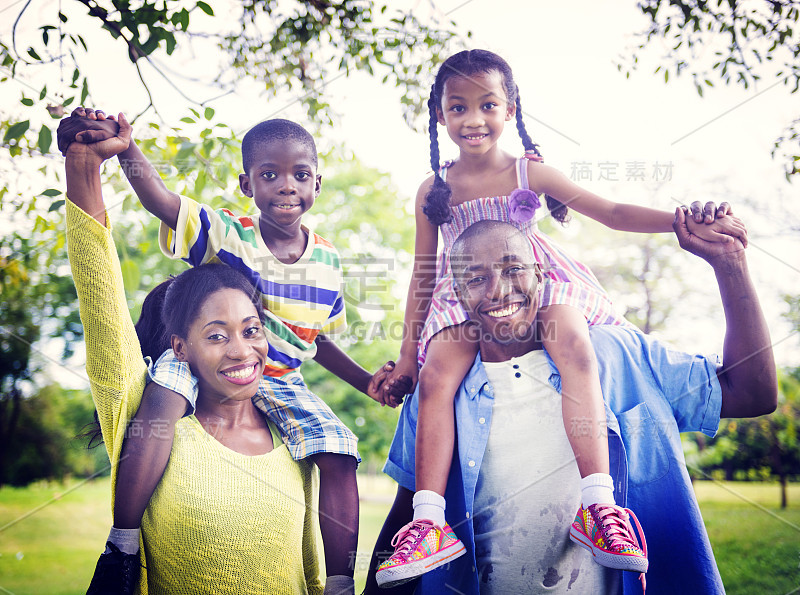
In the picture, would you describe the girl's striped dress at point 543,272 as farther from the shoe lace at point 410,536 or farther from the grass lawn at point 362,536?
the grass lawn at point 362,536

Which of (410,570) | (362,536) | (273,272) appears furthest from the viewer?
(362,536)

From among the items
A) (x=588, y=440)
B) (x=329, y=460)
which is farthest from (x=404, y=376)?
(x=588, y=440)

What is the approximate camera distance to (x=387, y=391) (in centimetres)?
259

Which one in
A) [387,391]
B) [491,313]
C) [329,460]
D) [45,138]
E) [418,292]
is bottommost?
[329,460]

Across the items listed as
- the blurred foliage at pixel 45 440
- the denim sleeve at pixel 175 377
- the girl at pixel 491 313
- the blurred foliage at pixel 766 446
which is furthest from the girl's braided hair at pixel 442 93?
the blurred foliage at pixel 45 440

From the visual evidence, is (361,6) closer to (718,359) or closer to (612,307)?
(612,307)

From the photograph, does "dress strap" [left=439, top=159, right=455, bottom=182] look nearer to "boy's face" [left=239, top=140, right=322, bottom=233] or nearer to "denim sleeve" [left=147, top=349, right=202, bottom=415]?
"boy's face" [left=239, top=140, right=322, bottom=233]

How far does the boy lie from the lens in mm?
2105

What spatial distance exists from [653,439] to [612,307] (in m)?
0.52

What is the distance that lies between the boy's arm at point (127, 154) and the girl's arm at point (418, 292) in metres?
0.95

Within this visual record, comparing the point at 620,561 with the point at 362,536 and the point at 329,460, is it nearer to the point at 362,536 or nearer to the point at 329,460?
the point at 329,460

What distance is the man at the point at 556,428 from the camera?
2.10m

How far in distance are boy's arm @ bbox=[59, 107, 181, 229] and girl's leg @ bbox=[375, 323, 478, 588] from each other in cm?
106

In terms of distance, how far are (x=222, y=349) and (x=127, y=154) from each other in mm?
721
